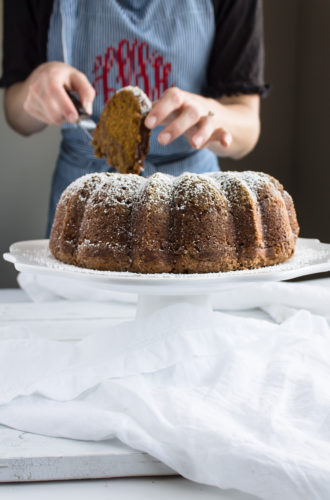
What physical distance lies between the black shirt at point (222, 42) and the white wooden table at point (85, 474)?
1.25 meters

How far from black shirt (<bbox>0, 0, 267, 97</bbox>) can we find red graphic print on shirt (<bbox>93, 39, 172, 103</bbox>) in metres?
0.16

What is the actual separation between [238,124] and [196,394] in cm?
104

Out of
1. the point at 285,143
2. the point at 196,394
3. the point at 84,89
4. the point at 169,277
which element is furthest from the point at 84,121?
the point at 285,143

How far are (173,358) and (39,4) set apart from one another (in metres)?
1.25

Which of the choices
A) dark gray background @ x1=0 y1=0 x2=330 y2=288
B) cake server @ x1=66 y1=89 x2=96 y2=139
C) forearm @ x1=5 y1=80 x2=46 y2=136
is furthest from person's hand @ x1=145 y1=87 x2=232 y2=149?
dark gray background @ x1=0 y1=0 x2=330 y2=288

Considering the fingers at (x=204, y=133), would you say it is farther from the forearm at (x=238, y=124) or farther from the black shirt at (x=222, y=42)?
the black shirt at (x=222, y=42)

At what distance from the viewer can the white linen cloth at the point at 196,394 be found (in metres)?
0.54

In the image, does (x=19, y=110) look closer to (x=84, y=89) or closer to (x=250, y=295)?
(x=84, y=89)

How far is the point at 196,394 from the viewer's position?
66 centimetres

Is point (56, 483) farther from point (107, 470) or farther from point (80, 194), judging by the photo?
point (80, 194)

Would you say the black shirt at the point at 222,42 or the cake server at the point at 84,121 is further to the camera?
the black shirt at the point at 222,42

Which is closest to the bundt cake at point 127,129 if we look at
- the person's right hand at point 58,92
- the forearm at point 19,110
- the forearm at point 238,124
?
the person's right hand at point 58,92

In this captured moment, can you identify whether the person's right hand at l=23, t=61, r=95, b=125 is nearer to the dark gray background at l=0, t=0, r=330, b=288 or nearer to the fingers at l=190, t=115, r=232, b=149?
the fingers at l=190, t=115, r=232, b=149

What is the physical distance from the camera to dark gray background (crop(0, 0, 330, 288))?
8.67 feet
